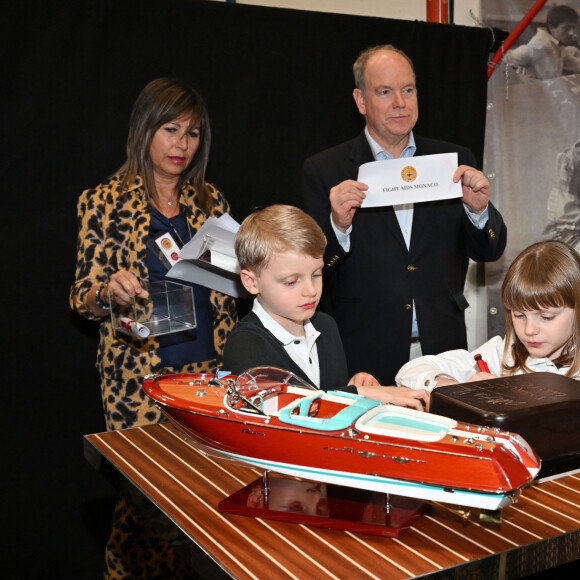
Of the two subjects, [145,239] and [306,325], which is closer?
[306,325]

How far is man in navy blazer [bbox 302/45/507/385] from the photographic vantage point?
3387mm

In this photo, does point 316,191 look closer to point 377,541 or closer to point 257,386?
point 257,386

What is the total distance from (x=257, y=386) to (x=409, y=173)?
1.52m

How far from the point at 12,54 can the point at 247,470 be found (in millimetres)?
2361

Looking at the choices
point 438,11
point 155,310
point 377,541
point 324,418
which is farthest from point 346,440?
point 438,11

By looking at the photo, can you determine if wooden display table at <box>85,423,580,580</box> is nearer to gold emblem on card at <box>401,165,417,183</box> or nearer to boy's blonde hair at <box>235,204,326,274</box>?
boy's blonde hair at <box>235,204,326,274</box>

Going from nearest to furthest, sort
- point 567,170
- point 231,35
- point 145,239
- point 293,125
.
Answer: point 145,239, point 231,35, point 293,125, point 567,170

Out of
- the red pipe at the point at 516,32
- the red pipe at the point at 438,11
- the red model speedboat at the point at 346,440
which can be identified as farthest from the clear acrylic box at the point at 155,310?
the red pipe at the point at 516,32

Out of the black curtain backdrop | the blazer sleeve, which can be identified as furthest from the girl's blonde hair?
the black curtain backdrop

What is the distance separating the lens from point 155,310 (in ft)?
8.66

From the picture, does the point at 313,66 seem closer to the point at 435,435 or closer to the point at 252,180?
the point at 252,180

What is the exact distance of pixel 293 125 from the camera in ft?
13.3

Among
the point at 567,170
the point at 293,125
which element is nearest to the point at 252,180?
the point at 293,125

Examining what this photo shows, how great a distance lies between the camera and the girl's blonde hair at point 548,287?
2301mm
